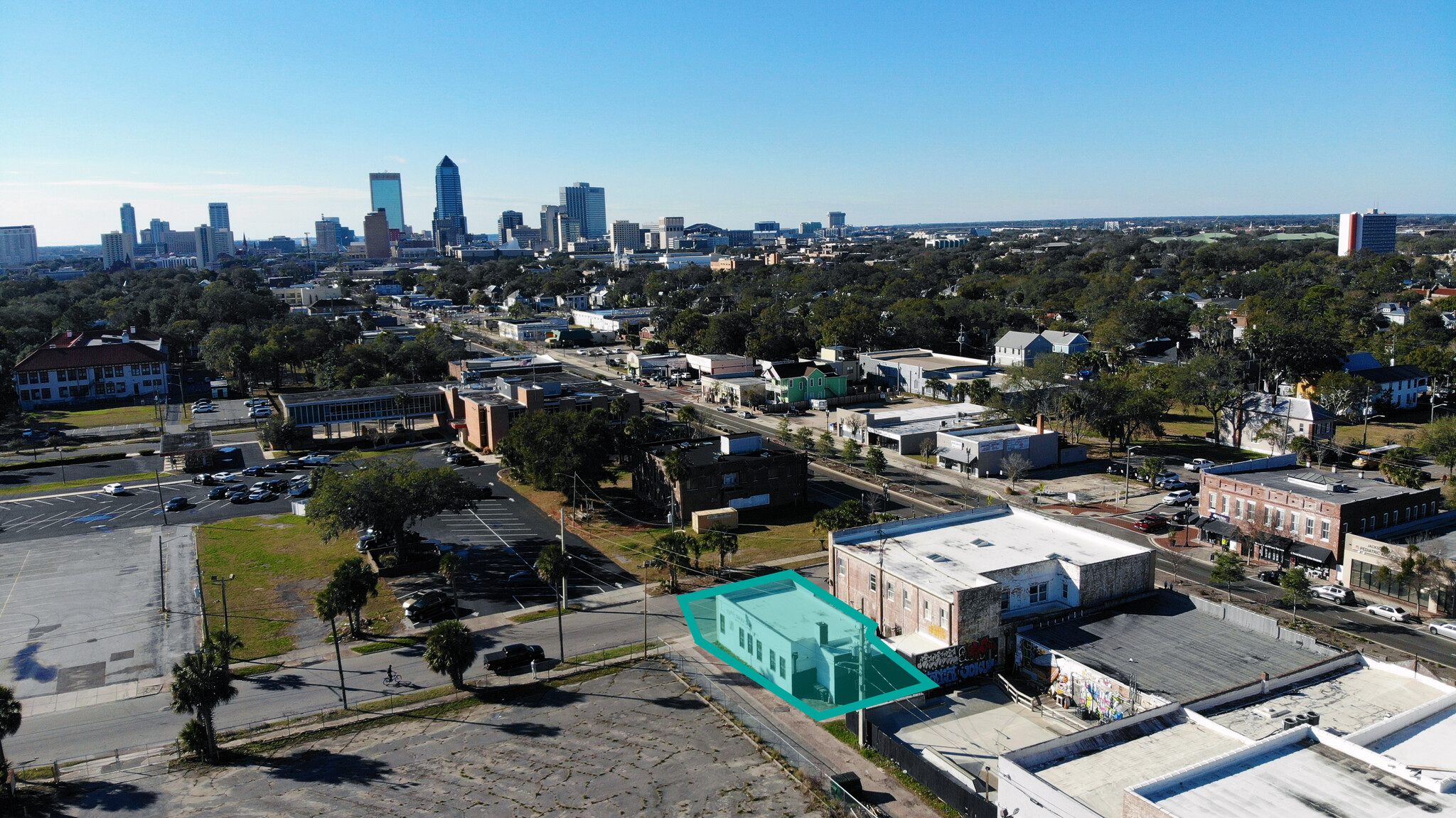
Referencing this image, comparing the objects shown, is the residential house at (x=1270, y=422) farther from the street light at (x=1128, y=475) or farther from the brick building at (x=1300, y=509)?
the brick building at (x=1300, y=509)

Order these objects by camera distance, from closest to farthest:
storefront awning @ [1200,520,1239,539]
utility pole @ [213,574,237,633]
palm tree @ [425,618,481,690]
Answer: palm tree @ [425,618,481,690]
utility pole @ [213,574,237,633]
storefront awning @ [1200,520,1239,539]

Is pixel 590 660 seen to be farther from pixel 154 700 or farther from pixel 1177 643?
pixel 1177 643

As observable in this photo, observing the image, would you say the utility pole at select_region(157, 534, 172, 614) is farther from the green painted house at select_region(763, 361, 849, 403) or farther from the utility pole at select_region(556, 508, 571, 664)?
the green painted house at select_region(763, 361, 849, 403)

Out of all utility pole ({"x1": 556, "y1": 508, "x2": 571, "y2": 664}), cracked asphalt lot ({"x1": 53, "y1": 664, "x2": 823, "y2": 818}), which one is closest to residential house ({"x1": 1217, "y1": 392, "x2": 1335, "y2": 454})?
utility pole ({"x1": 556, "y1": 508, "x2": 571, "y2": 664})

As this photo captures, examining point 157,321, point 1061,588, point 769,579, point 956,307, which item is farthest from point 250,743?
point 157,321

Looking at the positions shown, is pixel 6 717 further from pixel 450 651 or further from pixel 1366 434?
pixel 1366 434
